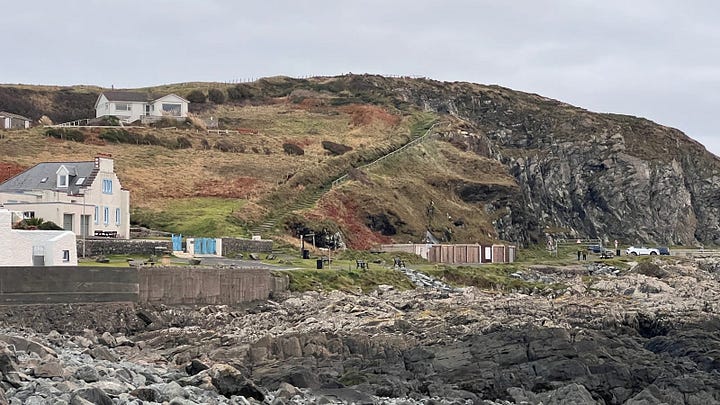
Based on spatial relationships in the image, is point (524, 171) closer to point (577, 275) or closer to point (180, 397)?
point (577, 275)

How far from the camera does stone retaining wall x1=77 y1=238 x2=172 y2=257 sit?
4453cm

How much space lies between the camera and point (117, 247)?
4591 centimetres

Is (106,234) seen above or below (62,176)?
below

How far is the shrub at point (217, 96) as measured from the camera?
369 feet

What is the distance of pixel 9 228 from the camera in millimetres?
36906

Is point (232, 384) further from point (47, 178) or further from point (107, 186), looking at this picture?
point (47, 178)

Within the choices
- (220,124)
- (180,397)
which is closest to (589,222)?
(220,124)

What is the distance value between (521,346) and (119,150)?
179 feet

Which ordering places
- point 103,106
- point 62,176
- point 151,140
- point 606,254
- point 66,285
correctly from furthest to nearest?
point 103,106 < point 151,140 < point 606,254 < point 62,176 < point 66,285

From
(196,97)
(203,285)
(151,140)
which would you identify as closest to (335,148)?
(151,140)

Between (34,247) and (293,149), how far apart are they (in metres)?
50.5

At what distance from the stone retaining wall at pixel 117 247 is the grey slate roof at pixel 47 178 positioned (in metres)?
5.47

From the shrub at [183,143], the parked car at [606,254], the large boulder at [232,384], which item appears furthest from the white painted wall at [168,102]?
the large boulder at [232,384]

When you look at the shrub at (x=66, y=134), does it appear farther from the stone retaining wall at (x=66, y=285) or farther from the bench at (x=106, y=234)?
the stone retaining wall at (x=66, y=285)
